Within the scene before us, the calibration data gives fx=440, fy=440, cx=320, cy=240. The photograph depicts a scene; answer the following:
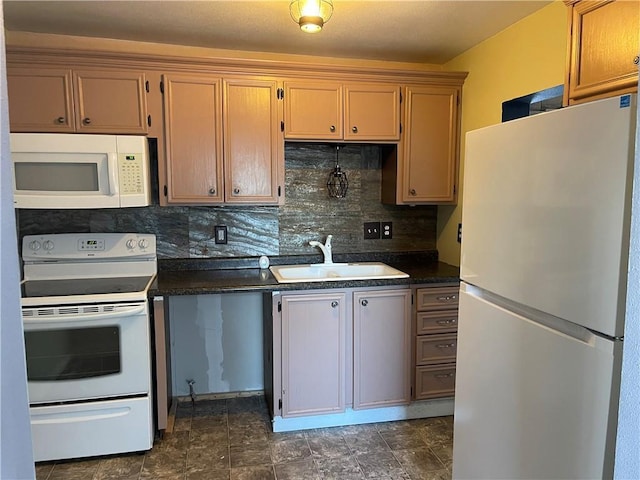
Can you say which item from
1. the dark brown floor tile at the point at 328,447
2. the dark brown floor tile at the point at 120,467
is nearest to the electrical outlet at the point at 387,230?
the dark brown floor tile at the point at 328,447

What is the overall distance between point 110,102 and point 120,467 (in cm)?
199

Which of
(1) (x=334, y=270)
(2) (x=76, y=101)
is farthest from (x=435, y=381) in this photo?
(2) (x=76, y=101)

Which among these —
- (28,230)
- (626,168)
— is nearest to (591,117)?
(626,168)

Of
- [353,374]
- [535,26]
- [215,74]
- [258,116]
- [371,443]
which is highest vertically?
[535,26]

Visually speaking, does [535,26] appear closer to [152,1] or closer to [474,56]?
[474,56]

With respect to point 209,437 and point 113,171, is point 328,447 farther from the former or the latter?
point 113,171

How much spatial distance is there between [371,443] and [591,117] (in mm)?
2100

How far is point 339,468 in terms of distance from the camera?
90.6 inches

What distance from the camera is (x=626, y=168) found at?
39.7 inches

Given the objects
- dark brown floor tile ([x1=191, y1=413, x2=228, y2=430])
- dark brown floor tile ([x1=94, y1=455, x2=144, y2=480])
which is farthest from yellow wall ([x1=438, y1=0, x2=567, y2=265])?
dark brown floor tile ([x1=94, y1=455, x2=144, y2=480])

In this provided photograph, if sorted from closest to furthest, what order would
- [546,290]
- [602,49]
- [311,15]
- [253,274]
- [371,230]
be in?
[546,290]
[602,49]
[311,15]
[253,274]
[371,230]

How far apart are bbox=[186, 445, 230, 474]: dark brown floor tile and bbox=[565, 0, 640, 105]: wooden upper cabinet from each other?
2402 millimetres

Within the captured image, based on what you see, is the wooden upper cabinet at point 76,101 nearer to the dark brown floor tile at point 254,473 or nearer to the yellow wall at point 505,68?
the dark brown floor tile at point 254,473

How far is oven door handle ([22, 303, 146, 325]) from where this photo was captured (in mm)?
2186
